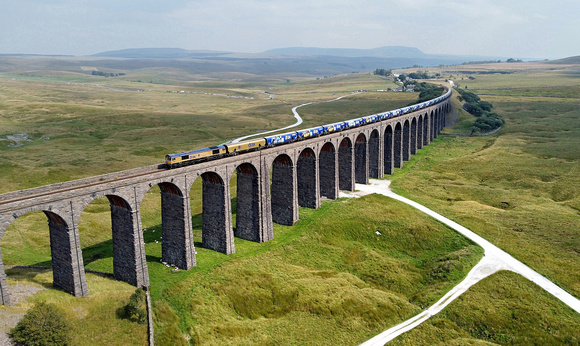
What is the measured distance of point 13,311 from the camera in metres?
37.8

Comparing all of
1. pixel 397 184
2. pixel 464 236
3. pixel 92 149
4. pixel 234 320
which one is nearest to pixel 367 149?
pixel 397 184

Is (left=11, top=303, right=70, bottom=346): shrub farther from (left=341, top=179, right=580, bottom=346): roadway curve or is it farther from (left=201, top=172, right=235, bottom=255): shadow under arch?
(left=341, top=179, right=580, bottom=346): roadway curve

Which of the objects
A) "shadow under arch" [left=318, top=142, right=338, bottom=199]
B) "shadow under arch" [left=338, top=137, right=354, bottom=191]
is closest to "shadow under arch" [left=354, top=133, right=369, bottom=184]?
"shadow under arch" [left=338, top=137, right=354, bottom=191]

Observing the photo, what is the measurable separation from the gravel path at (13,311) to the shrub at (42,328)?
589mm

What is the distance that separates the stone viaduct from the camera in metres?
42.9

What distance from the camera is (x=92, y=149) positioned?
126 m

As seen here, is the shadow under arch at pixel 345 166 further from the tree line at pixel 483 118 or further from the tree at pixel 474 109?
the tree at pixel 474 109

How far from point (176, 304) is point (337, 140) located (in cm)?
4631

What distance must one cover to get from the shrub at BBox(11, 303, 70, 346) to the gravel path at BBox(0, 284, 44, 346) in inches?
23.2

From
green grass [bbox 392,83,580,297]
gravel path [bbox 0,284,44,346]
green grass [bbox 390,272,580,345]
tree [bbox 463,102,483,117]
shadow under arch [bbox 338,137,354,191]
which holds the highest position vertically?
tree [bbox 463,102,483,117]

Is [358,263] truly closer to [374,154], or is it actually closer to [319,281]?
[319,281]

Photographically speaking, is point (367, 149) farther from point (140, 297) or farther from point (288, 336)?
point (140, 297)

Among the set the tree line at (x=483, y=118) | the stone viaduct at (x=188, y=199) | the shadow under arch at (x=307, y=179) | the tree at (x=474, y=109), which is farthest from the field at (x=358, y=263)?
the tree at (x=474, y=109)

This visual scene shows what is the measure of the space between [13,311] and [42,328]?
450 centimetres
